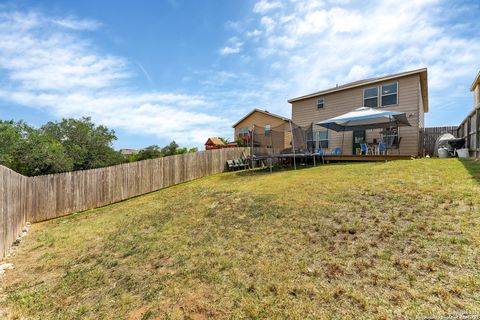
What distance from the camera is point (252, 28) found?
9508 mm

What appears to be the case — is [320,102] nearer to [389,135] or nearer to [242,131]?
[389,135]

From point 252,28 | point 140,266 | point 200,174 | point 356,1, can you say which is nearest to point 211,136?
point 200,174

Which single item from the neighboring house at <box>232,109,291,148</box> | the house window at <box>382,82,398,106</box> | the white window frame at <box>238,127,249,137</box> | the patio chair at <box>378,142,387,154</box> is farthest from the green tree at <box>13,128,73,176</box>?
the house window at <box>382,82,398,106</box>

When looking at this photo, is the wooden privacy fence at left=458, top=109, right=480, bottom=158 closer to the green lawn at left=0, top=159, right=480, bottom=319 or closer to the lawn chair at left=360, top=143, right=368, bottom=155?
the green lawn at left=0, top=159, right=480, bottom=319

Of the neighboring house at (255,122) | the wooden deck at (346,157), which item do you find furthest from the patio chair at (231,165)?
the neighboring house at (255,122)

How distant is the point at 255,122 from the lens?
2367cm

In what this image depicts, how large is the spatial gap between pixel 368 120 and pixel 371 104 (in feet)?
6.80

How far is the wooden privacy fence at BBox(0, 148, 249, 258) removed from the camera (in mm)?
5345

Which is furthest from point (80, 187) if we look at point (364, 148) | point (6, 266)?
point (364, 148)

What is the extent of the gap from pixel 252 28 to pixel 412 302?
1008cm

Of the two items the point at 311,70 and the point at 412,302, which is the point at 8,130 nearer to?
the point at 311,70

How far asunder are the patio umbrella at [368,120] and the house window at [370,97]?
195cm

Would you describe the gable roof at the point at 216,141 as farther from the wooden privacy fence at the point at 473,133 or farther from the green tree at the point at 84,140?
the wooden privacy fence at the point at 473,133

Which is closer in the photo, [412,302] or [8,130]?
[412,302]
